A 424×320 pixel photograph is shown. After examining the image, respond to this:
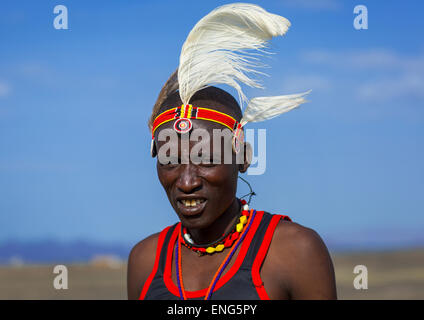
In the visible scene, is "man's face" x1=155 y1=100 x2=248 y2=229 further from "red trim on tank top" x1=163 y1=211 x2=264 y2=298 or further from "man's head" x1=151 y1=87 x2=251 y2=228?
"red trim on tank top" x1=163 y1=211 x2=264 y2=298

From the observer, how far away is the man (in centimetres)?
371

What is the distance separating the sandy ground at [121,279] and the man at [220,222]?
7834mm

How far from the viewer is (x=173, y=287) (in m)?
3.90

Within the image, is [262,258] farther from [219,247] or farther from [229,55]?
[229,55]

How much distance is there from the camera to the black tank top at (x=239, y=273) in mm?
3680

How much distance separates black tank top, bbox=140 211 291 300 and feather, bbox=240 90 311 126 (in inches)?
26.7

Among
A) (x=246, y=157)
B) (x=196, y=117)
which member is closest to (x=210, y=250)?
(x=246, y=157)

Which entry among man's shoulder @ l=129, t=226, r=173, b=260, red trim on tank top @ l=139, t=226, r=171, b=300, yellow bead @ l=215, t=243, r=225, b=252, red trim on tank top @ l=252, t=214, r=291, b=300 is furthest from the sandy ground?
red trim on tank top @ l=252, t=214, r=291, b=300

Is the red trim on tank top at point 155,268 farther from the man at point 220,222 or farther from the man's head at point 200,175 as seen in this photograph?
the man's head at point 200,175

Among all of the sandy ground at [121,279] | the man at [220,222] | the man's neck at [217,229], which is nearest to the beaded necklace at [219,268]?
the man at [220,222]

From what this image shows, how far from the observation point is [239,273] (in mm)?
3756
